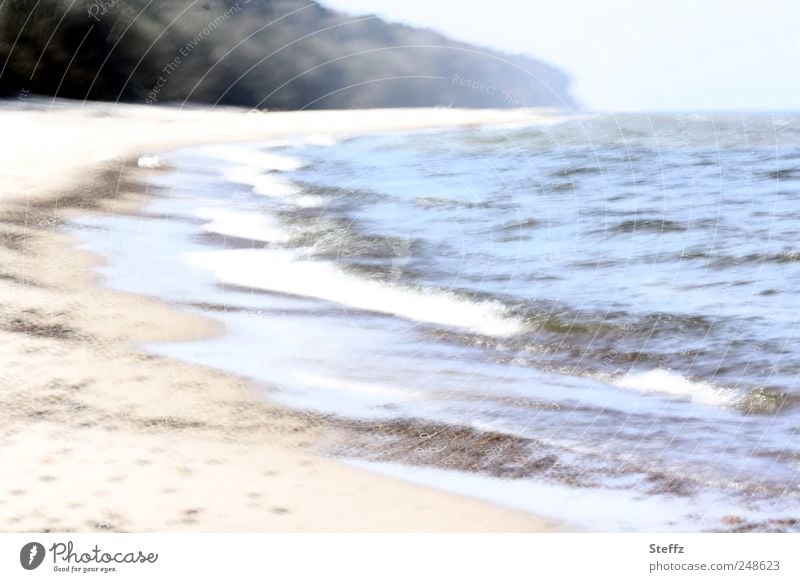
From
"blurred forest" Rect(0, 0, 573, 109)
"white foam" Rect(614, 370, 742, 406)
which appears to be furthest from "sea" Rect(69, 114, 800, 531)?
"blurred forest" Rect(0, 0, 573, 109)

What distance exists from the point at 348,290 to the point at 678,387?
4.67ft

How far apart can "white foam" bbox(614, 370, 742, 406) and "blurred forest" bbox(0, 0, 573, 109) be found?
1.05m

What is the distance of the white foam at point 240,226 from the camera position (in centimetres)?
459

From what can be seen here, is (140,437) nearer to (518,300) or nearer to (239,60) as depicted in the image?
(518,300)

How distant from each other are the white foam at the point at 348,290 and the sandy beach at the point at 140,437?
1.80 ft

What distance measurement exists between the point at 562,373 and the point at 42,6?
105 inches

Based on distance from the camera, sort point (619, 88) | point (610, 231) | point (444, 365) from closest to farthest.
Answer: point (444, 365), point (619, 88), point (610, 231)

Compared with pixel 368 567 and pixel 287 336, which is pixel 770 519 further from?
pixel 287 336

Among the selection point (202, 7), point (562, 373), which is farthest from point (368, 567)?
point (202, 7)

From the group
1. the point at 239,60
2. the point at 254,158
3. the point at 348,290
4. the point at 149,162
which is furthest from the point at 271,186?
the point at 348,290

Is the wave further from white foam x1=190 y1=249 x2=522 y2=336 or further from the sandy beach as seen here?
the sandy beach

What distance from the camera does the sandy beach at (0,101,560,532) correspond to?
101 inches

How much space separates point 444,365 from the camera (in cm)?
346

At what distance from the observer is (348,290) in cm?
420
